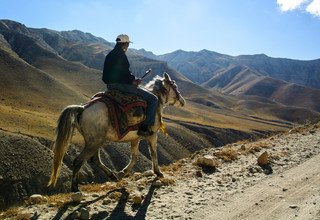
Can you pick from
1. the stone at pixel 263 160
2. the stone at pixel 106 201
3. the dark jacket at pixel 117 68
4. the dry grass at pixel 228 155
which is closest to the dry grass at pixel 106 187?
the stone at pixel 106 201

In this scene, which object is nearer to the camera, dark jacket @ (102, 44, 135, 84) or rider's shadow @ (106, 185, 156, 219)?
rider's shadow @ (106, 185, 156, 219)

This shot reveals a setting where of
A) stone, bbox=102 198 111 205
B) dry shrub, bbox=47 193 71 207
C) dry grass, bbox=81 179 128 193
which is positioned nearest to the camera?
dry shrub, bbox=47 193 71 207

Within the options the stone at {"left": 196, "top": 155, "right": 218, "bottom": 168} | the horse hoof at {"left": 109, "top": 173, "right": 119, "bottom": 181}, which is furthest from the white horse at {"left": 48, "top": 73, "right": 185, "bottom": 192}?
the stone at {"left": 196, "top": 155, "right": 218, "bottom": 168}

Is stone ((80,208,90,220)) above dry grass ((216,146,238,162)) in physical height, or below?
below

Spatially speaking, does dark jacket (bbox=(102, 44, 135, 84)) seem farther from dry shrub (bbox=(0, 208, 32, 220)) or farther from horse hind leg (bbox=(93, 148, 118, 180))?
dry shrub (bbox=(0, 208, 32, 220))

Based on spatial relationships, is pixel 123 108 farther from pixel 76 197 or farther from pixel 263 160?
pixel 263 160

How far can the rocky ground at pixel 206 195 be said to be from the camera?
857 centimetres

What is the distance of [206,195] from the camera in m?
10.1

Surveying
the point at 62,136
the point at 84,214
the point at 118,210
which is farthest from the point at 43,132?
the point at 84,214

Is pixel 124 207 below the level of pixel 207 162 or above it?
below

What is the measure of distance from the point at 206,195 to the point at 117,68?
417cm

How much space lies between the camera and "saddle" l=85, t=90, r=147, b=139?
10050mm

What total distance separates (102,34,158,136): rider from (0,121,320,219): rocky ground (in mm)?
1828

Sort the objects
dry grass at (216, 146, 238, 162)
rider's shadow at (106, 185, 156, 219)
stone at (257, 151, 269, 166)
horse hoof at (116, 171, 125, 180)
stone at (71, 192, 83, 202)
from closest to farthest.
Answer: rider's shadow at (106, 185, 156, 219) → stone at (71, 192, 83, 202) → horse hoof at (116, 171, 125, 180) → stone at (257, 151, 269, 166) → dry grass at (216, 146, 238, 162)
